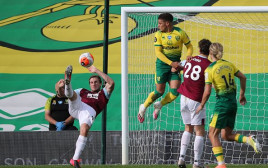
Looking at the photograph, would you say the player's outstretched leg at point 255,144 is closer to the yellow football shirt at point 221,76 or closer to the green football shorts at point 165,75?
the yellow football shirt at point 221,76

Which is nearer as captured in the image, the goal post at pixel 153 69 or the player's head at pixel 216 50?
the player's head at pixel 216 50

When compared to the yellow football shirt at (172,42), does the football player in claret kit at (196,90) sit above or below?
below

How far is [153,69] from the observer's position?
11.9 m

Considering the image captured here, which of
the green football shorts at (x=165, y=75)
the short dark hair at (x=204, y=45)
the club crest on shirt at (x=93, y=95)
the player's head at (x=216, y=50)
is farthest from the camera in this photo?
the green football shorts at (x=165, y=75)

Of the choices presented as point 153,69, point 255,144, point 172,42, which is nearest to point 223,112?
point 255,144

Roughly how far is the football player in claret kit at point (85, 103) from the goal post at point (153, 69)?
1437 mm

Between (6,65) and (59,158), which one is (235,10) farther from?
(6,65)

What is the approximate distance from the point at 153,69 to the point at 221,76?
433 cm

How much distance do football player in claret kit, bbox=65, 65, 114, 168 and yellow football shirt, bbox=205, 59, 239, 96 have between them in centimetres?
161

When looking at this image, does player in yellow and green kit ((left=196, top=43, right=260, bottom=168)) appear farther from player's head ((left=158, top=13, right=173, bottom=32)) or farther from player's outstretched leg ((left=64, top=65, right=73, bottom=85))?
player's outstretched leg ((left=64, top=65, right=73, bottom=85))

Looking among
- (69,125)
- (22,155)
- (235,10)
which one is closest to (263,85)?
(235,10)

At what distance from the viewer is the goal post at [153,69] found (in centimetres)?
1023

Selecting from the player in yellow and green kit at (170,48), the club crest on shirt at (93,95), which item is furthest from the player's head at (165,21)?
the club crest on shirt at (93,95)

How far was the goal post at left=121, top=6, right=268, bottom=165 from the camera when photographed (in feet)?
33.6
